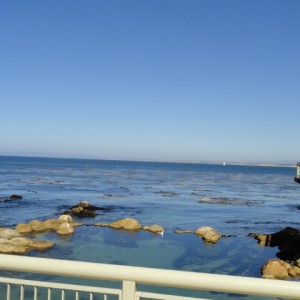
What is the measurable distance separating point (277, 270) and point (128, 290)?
1514 centimetres

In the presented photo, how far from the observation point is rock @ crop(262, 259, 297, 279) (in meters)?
16.3

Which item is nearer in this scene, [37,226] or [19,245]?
[19,245]

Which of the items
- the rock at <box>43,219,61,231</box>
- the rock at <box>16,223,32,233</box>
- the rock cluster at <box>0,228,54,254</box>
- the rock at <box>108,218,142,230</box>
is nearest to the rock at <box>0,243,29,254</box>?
the rock cluster at <box>0,228,54,254</box>

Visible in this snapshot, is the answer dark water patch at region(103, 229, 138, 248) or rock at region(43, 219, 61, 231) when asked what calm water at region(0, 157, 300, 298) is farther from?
rock at region(43, 219, 61, 231)

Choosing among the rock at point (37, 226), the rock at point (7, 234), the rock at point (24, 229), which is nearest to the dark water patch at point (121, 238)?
the rock at point (37, 226)

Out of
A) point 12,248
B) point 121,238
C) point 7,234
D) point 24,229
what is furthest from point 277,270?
point 24,229

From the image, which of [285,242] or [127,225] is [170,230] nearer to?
[127,225]

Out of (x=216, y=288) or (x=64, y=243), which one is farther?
(x=64, y=243)

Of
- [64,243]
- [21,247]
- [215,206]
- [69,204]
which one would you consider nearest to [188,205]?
[215,206]

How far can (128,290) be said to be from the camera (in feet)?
10.00

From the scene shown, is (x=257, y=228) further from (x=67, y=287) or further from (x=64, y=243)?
(x=67, y=287)

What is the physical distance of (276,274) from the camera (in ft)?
53.7

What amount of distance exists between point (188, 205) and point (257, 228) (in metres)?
13.3

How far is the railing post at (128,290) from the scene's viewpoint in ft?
9.93
